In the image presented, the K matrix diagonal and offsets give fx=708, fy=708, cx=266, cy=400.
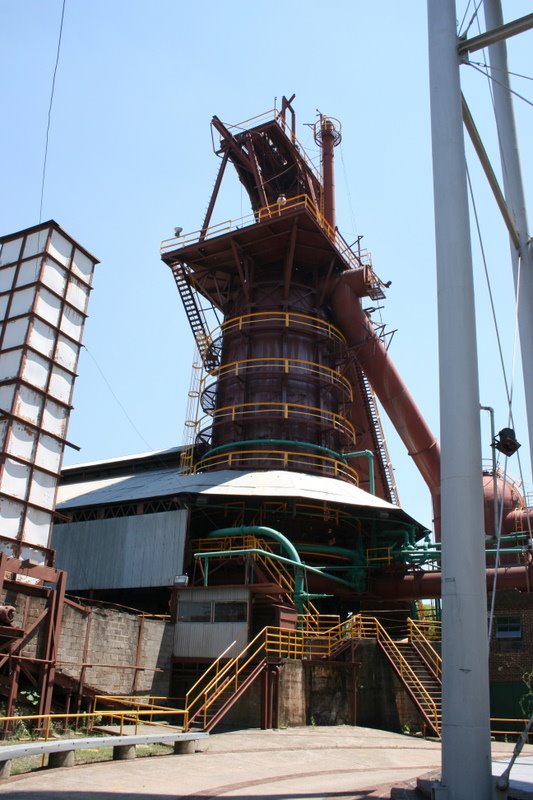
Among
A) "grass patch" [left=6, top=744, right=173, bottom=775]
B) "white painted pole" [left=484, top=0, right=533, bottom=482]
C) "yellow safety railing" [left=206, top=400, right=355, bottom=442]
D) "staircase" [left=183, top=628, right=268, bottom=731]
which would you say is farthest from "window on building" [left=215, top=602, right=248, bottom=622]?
"white painted pole" [left=484, top=0, right=533, bottom=482]

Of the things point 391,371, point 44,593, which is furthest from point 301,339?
point 44,593

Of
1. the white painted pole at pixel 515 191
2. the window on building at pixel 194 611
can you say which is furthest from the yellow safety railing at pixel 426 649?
the white painted pole at pixel 515 191

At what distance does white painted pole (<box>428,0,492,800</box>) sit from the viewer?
697 centimetres

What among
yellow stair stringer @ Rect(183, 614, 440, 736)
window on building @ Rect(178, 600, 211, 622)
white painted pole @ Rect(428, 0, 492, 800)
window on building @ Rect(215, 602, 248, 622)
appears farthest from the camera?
window on building @ Rect(178, 600, 211, 622)

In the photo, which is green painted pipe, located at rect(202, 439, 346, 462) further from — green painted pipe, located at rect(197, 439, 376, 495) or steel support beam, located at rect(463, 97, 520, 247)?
steel support beam, located at rect(463, 97, 520, 247)

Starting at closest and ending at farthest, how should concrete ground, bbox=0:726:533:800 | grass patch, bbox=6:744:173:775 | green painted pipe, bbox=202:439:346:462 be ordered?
concrete ground, bbox=0:726:533:800
grass patch, bbox=6:744:173:775
green painted pipe, bbox=202:439:346:462

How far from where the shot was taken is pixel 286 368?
31.3 metres

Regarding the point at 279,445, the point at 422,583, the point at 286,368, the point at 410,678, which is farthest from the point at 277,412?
the point at 410,678

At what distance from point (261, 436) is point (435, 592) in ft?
31.9

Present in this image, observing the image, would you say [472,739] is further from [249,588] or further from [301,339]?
[301,339]

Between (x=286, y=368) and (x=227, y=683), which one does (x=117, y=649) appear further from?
(x=286, y=368)

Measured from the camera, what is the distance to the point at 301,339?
3300 centimetres

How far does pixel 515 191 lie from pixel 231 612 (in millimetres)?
14951

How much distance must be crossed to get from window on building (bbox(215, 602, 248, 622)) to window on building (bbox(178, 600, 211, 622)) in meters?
0.35
